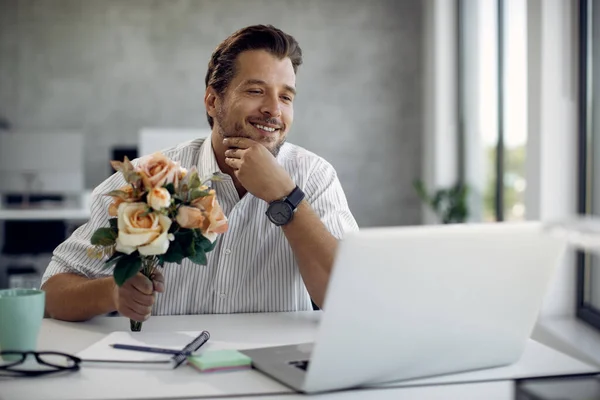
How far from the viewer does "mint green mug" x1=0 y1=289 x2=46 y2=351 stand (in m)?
1.18

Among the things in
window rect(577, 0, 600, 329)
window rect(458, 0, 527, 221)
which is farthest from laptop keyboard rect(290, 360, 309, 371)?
window rect(458, 0, 527, 221)

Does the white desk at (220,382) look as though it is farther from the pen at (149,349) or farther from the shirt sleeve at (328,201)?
the shirt sleeve at (328,201)

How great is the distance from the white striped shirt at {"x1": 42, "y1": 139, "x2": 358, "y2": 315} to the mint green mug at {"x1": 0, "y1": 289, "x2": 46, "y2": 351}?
1.79ft

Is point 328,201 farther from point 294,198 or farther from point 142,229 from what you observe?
point 142,229

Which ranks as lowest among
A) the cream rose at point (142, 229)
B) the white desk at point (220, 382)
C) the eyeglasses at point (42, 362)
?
the white desk at point (220, 382)

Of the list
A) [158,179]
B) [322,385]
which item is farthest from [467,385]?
[158,179]

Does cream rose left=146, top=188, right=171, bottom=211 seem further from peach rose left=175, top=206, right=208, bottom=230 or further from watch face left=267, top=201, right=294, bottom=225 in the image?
watch face left=267, top=201, right=294, bottom=225

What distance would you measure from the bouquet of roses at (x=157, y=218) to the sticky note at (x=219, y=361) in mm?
212

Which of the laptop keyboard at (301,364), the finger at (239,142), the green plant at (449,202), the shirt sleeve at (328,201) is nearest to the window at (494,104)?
the green plant at (449,202)

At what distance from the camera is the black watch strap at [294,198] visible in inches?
67.7

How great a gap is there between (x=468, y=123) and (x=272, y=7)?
2.10m

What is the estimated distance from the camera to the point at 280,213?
1706 mm

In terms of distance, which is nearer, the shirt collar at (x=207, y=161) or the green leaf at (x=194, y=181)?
the green leaf at (x=194, y=181)

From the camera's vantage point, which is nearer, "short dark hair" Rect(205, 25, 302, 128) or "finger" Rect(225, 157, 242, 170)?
"finger" Rect(225, 157, 242, 170)
